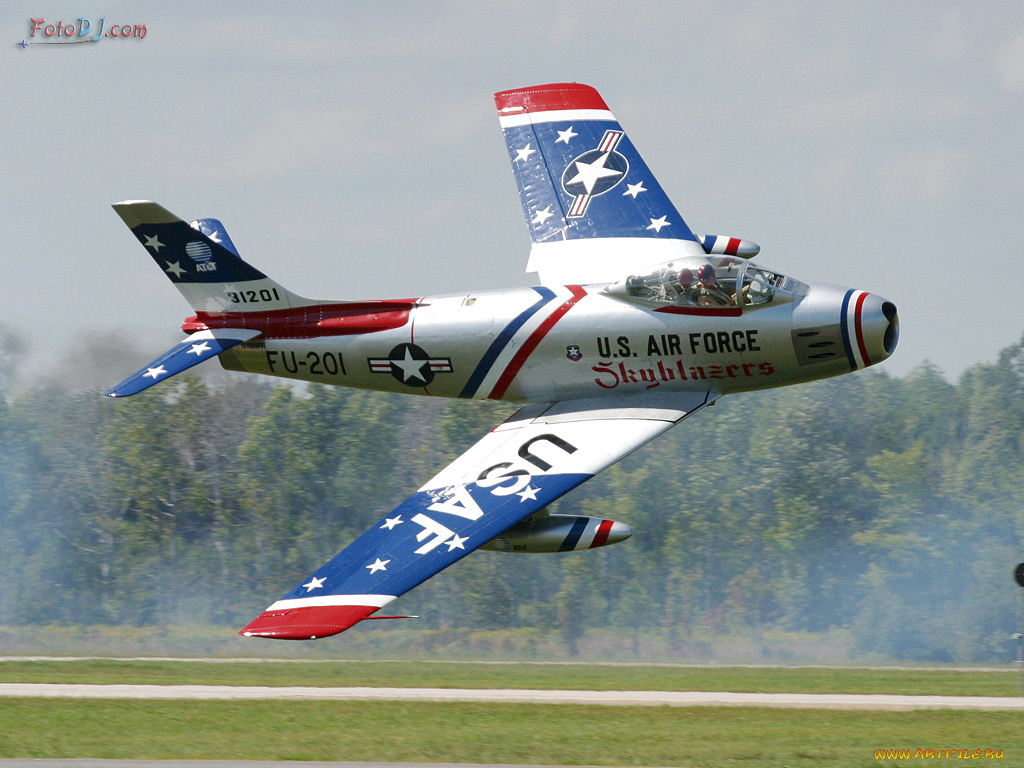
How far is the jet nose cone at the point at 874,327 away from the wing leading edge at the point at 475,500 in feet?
10.6

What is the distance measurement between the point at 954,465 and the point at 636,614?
25.1 m

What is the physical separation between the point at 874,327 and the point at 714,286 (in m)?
3.18

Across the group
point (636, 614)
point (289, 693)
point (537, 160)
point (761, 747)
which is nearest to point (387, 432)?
point (636, 614)

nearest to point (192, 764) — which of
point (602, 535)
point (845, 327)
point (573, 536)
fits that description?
point (573, 536)

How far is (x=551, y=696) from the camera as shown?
33.2 m

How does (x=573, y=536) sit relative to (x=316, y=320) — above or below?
below

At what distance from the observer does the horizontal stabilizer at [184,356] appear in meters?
24.9

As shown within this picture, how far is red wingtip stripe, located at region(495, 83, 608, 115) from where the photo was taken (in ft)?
99.2

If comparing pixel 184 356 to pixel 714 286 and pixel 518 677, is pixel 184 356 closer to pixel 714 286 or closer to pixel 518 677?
pixel 714 286

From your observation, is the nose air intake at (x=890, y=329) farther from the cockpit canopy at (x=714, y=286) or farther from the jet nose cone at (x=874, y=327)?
the cockpit canopy at (x=714, y=286)

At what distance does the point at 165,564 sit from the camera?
75.9 m

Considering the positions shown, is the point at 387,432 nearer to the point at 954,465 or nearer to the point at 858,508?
the point at 858,508

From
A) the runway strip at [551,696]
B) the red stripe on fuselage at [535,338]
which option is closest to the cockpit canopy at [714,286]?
the red stripe on fuselage at [535,338]

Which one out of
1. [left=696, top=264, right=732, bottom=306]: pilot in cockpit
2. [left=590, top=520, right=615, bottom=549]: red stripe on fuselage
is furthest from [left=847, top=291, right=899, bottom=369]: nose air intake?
[left=590, top=520, right=615, bottom=549]: red stripe on fuselage
